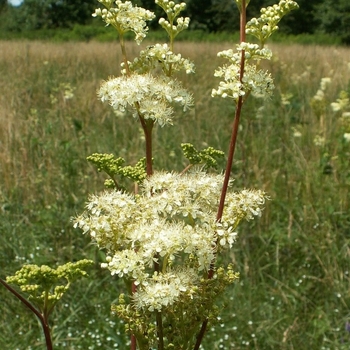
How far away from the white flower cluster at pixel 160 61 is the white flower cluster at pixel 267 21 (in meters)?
0.12

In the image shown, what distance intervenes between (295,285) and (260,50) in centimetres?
232

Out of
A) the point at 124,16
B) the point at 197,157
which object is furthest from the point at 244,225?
the point at 124,16

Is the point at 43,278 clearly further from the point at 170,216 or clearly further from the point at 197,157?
the point at 197,157

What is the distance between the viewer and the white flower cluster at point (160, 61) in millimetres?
844

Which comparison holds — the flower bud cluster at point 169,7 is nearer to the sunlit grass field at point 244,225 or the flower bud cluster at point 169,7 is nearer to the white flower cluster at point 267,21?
the white flower cluster at point 267,21

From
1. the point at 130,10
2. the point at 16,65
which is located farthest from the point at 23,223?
the point at 16,65

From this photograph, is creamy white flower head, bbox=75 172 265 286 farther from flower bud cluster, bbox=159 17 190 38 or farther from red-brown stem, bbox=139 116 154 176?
flower bud cluster, bbox=159 17 190 38

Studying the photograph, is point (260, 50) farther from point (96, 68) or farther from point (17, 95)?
point (96, 68)

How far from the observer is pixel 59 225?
3213mm

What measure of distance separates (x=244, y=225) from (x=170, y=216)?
251 cm

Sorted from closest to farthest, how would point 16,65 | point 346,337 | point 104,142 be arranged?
point 346,337, point 104,142, point 16,65

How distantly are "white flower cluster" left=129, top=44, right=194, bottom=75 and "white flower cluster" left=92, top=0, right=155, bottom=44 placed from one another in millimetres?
42

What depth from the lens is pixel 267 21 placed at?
0.80 metres

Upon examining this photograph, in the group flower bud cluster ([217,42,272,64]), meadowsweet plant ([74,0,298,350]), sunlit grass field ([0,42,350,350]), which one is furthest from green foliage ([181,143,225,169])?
sunlit grass field ([0,42,350,350])
